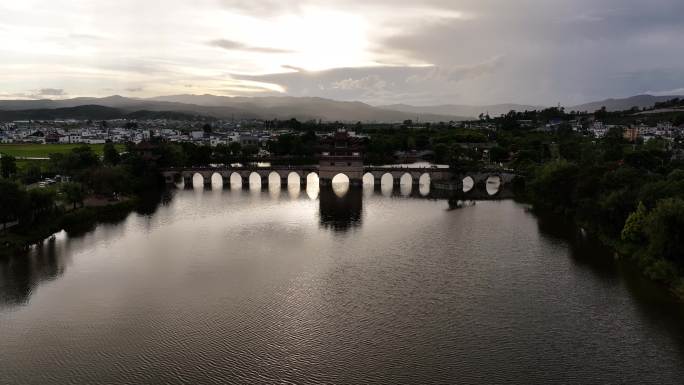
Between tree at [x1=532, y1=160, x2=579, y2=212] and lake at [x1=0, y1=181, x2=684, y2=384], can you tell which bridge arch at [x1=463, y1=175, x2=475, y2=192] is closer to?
tree at [x1=532, y1=160, x2=579, y2=212]

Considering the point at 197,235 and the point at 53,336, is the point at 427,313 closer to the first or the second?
the point at 53,336

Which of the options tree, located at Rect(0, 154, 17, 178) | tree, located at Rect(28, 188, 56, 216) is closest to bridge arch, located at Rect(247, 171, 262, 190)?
tree, located at Rect(0, 154, 17, 178)

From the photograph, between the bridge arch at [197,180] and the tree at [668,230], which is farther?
the bridge arch at [197,180]

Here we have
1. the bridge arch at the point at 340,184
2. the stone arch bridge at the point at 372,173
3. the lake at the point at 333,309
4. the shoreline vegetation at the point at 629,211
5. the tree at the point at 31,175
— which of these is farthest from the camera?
the stone arch bridge at the point at 372,173

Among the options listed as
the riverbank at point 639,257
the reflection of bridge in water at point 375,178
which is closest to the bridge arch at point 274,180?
the reflection of bridge in water at point 375,178

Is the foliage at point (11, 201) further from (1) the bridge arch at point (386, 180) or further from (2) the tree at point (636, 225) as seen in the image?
(1) the bridge arch at point (386, 180)
